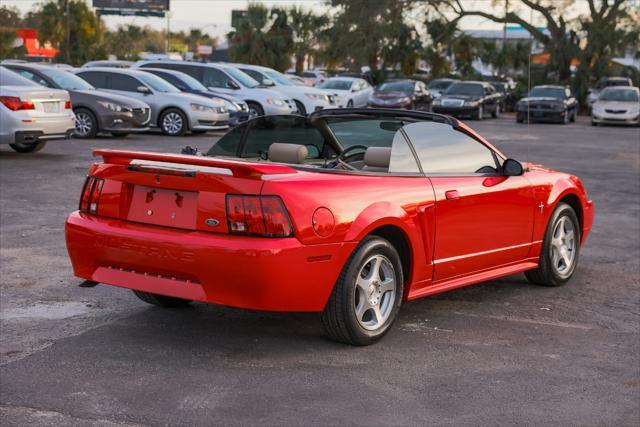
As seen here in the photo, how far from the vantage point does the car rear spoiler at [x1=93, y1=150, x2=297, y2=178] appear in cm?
543

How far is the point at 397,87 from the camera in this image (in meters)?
40.2

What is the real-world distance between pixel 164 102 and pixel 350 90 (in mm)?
15688

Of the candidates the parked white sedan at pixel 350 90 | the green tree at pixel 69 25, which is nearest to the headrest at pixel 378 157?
the parked white sedan at pixel 350 90

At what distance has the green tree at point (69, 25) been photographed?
7769 centimetres

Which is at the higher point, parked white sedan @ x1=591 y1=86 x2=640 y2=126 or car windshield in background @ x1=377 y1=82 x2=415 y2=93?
car windshield in background @ x1=377 y1=82 x2=415 y2=93

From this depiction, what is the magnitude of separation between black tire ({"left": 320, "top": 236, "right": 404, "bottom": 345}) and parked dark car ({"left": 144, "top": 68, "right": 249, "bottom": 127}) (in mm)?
19084

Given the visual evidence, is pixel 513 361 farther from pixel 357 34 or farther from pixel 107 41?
pixel 107 41

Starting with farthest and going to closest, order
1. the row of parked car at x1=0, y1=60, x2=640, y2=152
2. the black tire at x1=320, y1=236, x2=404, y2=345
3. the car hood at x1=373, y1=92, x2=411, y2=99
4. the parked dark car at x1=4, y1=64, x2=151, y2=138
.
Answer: the car hood at x1=373, y1=92, x2=411, y2=99, the parked dark car at x1=4, y1=64, x2=151, y2=138, the row of parked car at x1=0, y1=60, x2=640, y2=152, the black tire at x1=320, y1=236, x2=404, y2=345

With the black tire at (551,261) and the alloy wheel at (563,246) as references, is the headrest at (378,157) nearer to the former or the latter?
the black tire at (551,261)

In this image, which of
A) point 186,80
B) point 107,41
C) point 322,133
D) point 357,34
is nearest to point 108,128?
point 186,80

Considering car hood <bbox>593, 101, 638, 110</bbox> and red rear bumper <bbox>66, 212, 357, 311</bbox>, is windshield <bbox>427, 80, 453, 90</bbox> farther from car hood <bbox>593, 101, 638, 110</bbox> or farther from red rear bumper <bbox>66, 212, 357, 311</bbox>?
red rear bumper <bbox>66, 212, 357, 311</bbox>

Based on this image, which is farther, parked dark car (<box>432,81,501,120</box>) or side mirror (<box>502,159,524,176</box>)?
parked dark car (<box>432,81,501,120</box>)

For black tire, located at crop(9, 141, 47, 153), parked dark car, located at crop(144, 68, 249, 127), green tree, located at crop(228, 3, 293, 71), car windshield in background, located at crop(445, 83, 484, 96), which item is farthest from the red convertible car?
green tree, located at crop(228, 3, 293, 71)

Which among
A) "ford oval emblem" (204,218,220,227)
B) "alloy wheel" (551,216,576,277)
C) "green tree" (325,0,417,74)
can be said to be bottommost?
"alloy wheel" (551,216,576,277)
